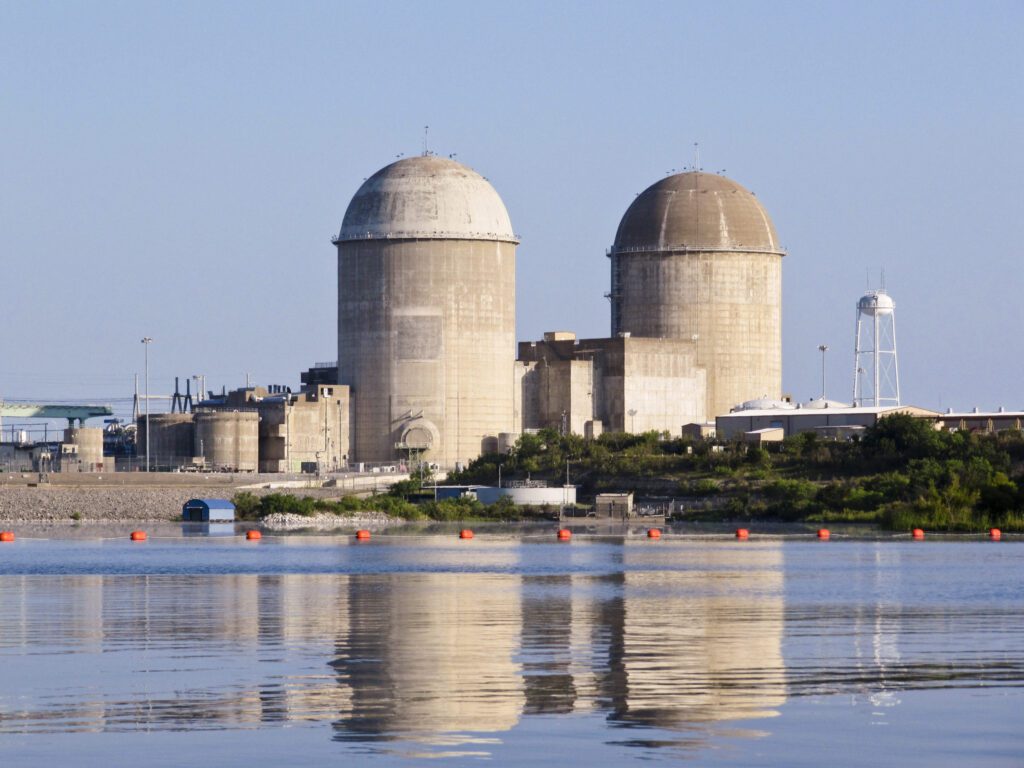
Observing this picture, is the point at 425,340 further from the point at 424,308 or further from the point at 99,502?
the point at 99,502

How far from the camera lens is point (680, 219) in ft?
384

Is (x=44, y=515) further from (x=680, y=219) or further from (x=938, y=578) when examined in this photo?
(x=938, y=578)

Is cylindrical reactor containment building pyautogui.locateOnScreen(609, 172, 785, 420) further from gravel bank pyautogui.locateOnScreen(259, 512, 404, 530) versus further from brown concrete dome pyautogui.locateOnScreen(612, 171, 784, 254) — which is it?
gravel bank pyautogui.locateOnScreen(259, 512, 404, 530)

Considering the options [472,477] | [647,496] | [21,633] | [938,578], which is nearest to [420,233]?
[472,477]

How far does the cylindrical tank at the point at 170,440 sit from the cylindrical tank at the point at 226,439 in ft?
5.08

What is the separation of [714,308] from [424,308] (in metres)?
20.1

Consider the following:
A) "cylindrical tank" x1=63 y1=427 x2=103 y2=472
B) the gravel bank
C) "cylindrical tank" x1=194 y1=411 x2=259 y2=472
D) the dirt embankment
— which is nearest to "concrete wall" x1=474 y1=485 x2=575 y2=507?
the gravel bank

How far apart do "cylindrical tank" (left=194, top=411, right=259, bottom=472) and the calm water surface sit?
200 ft

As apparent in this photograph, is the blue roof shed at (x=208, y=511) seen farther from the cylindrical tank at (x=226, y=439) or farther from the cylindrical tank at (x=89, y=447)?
the cylindrical tank at (x=89, y=447)

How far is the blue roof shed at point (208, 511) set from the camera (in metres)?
86.4

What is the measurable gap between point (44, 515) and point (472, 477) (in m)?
23.5

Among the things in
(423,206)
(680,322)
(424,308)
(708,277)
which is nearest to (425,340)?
(424,308)

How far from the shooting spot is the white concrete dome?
105 meters

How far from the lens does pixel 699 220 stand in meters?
117
